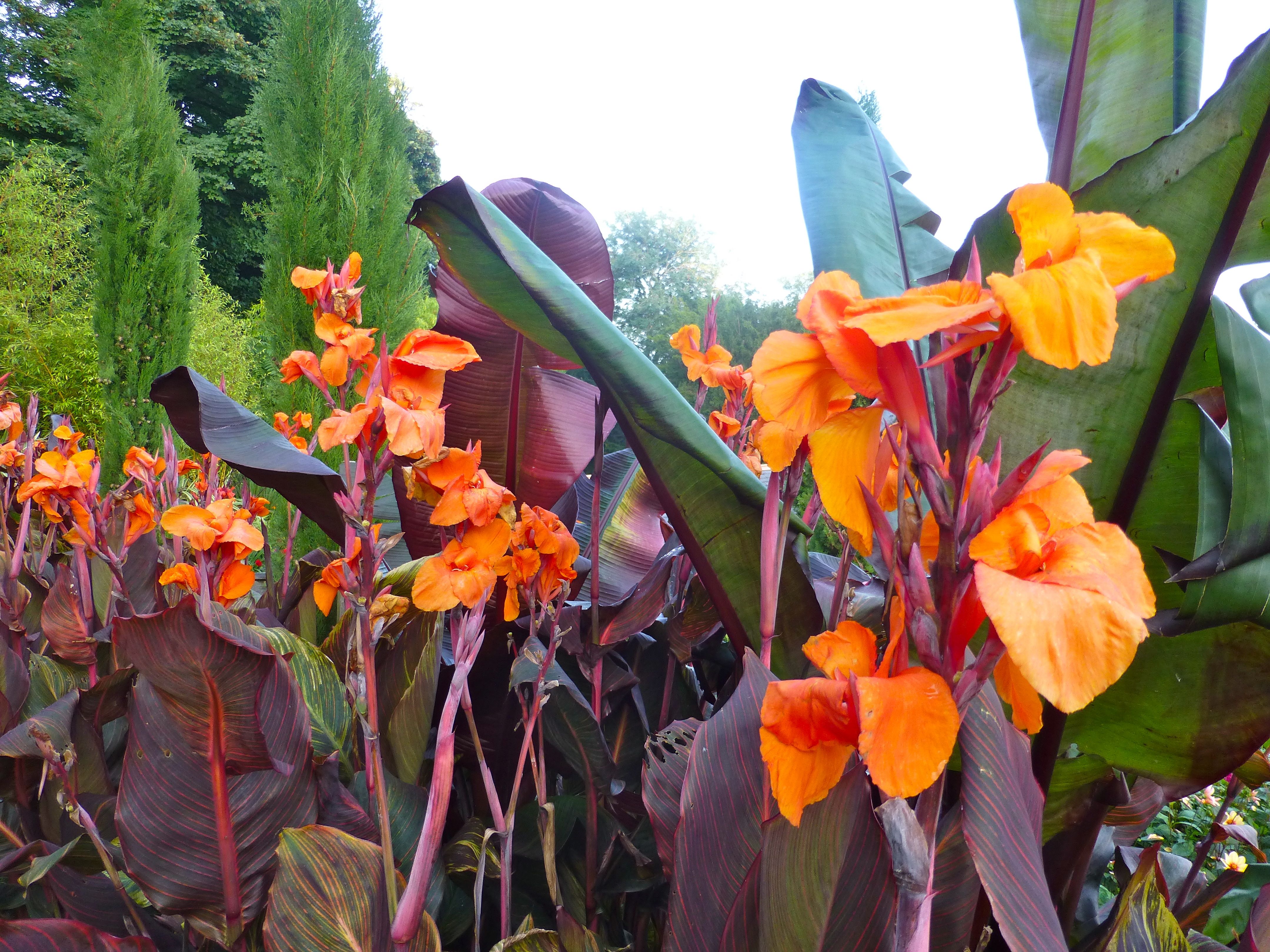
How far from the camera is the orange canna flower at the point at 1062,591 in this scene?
0.83ft

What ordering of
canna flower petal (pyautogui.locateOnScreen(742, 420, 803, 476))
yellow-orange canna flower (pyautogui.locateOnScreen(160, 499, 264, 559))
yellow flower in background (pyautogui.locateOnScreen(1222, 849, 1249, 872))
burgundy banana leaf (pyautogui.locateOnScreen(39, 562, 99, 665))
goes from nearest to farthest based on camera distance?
canna flower petal (pyautogui.locateOnScreen(742, 420, 803, 476))
yellow-orange canna flower (pyautogui.locateOnScreen(160, 499, 264, 559))
yellow flower in background (pyautogui.locateOnScreen(1222, 849, 1249, 872))
burgundy banana leaf (pyautogui.locateOnScreen(39, 562, 99, 665))

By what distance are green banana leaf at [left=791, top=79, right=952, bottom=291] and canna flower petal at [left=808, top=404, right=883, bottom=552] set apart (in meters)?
0.61

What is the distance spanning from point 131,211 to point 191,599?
6414 millimetres

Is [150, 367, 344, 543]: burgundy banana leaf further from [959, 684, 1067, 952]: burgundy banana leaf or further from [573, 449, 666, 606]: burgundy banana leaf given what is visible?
[959, 684, 1067, 952]: burgundy banana leaf

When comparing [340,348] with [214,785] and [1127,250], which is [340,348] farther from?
[1127,250]

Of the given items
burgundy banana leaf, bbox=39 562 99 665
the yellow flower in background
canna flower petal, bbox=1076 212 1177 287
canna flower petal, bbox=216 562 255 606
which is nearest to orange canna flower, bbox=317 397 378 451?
canna flower petal, bbox=216 562 255 606

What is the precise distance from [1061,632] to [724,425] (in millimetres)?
872

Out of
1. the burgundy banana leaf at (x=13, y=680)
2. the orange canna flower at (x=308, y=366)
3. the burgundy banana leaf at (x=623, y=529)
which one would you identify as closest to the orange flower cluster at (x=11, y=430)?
the burgundy banana leaf at (x=13, y=680)

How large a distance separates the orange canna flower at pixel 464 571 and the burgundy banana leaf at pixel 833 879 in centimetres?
30

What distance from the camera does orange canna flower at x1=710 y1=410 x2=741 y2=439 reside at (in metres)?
1.09

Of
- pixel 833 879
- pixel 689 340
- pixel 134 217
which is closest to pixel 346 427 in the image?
pixel 833 879

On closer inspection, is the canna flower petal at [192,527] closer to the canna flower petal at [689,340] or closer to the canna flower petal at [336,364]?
the canna flower petal at [336,364]

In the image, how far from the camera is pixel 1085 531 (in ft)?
0.98

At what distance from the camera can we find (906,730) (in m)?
0.30
